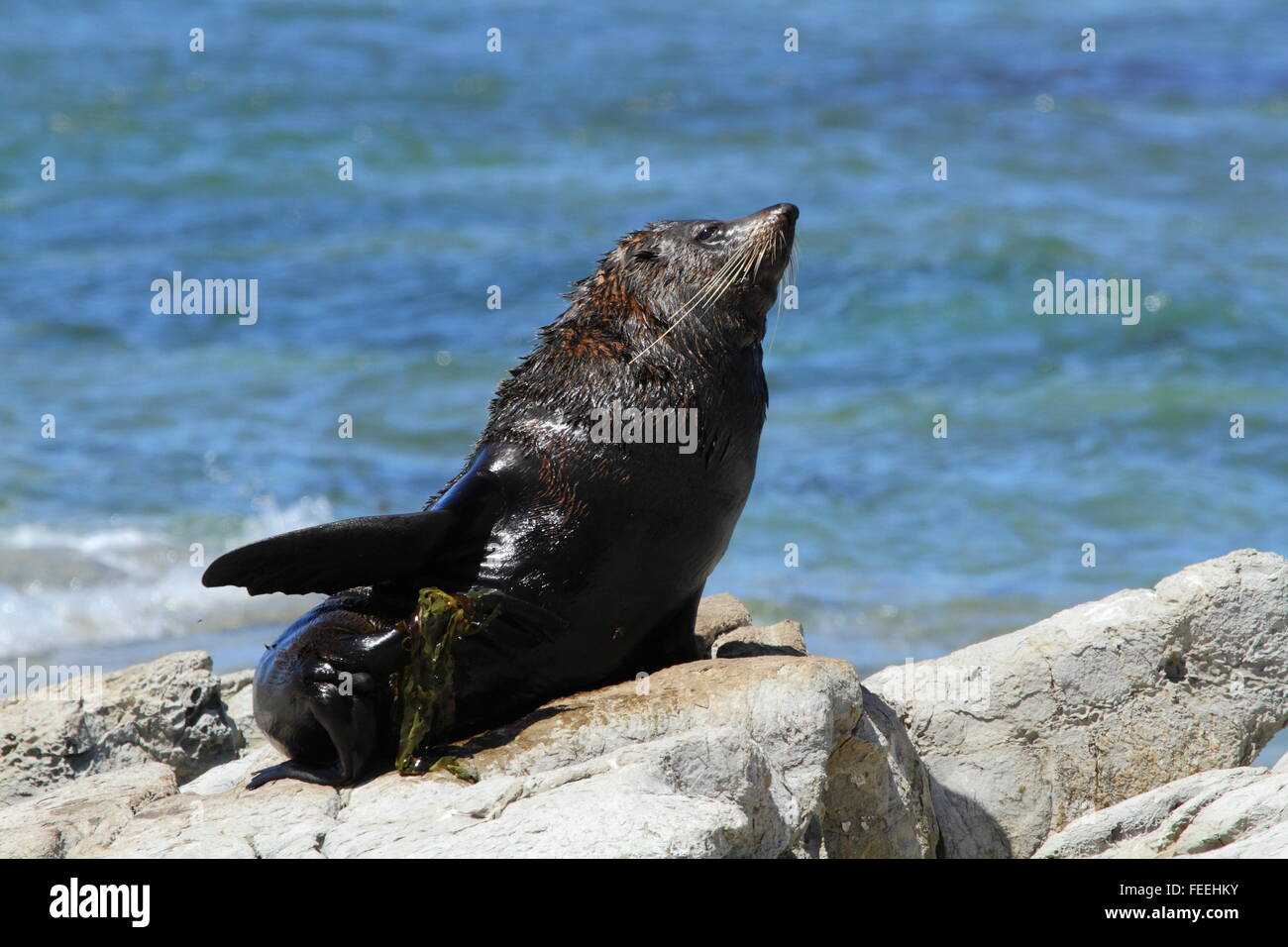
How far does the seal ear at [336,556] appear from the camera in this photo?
5199 millimetres

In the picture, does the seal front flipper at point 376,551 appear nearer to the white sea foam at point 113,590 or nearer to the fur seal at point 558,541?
the fur seal at point 558,541

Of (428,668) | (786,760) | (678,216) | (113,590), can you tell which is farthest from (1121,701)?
(678,216)

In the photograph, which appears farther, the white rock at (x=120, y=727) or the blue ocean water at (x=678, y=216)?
the blue ocean water at (x=678, y=216)

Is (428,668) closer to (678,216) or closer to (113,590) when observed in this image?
(113,590)

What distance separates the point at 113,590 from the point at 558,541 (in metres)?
6.27

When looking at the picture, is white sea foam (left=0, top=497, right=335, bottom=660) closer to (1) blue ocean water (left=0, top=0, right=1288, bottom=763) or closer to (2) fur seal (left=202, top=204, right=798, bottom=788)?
(1) blue ocean water (left=0, top=0, right=1288, bottom=763)

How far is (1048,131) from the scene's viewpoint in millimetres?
22094

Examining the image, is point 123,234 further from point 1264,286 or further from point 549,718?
point 549,718

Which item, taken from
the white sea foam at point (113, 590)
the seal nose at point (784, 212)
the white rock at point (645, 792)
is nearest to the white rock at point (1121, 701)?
the white rock at point (645, 792)

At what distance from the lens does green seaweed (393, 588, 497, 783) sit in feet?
17.7

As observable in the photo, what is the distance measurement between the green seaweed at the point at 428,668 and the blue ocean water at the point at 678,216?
439 cm

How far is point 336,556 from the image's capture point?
17.4 ft

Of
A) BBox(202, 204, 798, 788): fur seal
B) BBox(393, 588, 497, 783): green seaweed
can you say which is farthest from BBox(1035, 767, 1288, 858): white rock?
BBox(393, 588, 497, 783): green seaweed
